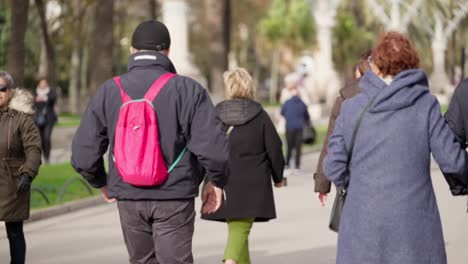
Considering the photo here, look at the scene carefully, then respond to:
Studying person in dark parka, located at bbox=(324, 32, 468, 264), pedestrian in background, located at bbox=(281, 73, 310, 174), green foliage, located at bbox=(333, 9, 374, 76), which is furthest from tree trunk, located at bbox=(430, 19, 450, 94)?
person in dark parka, located at bbox=(324, 32, 468, 264)

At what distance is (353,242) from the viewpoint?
6730mm

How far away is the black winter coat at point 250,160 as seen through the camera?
32.7 ft

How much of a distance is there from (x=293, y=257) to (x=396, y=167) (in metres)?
5.51

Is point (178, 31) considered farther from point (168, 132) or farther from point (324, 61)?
point (168, 132)

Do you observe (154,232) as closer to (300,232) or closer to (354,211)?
(354,211)

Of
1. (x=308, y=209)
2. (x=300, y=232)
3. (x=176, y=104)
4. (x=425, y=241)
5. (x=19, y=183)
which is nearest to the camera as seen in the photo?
(x=425, y=241)

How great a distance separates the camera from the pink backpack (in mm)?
6996

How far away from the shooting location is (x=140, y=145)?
23.0ft

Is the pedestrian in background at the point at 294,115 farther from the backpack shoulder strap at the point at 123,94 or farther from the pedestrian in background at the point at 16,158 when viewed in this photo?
the backpack shoulder strap at the point at 123,94

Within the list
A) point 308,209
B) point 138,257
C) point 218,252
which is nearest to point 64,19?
point 308,209

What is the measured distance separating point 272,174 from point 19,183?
1.79 metres

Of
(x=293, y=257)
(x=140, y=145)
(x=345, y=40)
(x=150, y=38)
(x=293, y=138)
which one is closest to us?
(x=140, y=145)

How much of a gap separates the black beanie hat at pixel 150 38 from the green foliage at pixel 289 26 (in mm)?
64593

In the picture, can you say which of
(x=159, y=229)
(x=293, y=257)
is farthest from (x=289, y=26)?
(x=159, y=229)
